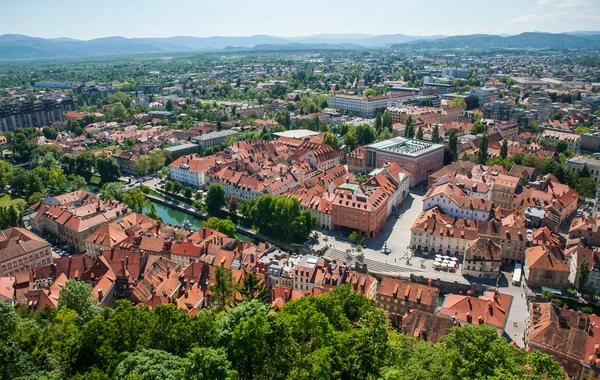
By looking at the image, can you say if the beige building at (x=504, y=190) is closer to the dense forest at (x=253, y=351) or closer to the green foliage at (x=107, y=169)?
the dense forest at (x=253, y=351)

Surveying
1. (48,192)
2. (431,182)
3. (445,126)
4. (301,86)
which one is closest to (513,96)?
(445,126)

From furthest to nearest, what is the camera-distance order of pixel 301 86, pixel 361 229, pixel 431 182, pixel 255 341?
1. pixel 301 86
2. pixel 431 182
3. pixel 361 229
4. pixel 255 341

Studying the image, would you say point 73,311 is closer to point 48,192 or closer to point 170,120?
point 48,192

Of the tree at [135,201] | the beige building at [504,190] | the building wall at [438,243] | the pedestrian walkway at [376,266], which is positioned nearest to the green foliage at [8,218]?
Answer: the tree at [135,201]

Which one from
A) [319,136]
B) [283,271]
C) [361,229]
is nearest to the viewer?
[283,271]

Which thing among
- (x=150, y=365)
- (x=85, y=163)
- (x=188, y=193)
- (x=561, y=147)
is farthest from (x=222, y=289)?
(x=561, y=147)

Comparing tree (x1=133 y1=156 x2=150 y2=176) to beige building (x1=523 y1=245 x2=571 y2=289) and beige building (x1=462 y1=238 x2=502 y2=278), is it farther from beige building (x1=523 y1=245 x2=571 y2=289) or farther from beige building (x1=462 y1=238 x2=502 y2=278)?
beige building (x1=523 y1=245 x2=571 y2=289)
